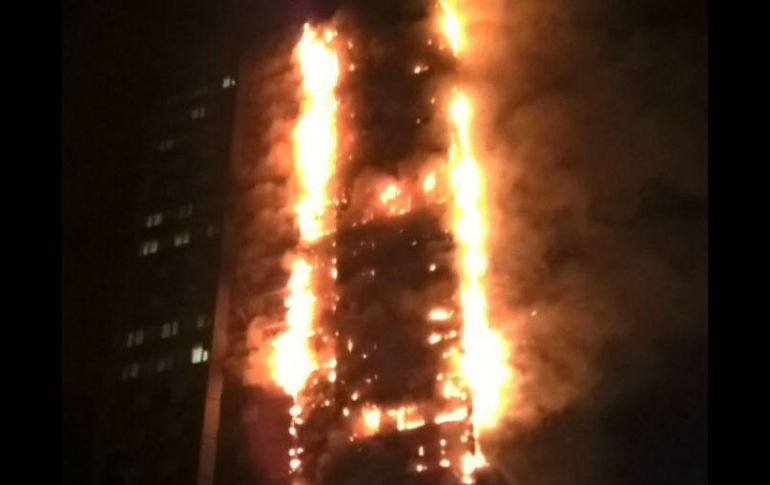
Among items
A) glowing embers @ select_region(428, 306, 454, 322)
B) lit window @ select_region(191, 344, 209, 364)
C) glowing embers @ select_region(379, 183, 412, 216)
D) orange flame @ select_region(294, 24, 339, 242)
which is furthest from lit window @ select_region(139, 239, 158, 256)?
glowing embers @ select_region(428, 306, 454, 322)

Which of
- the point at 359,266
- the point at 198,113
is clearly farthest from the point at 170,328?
the point at 359,266

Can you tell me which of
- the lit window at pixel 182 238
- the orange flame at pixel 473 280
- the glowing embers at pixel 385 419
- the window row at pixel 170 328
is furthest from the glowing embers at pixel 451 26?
the window row at pixel 170 328

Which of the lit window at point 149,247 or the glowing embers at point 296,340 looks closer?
the glowing embers at point 296,340

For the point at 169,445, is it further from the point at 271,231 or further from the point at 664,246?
the point at 664,246

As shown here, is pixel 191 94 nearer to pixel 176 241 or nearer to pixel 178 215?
pixel 178 215

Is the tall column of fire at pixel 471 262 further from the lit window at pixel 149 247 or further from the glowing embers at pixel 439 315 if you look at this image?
the lit window at pixel 149 247

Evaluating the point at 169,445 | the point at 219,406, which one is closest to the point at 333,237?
the point at 219,406

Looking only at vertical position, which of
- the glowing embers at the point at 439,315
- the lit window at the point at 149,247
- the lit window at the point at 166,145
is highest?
the lit window at the point at 166,145

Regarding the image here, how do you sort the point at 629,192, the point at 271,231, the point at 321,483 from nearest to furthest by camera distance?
the point at 321,483, the point at 629,192, the point at 271,231
